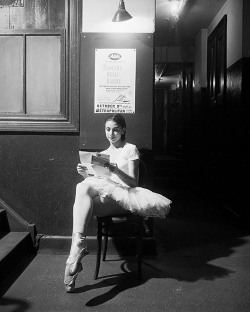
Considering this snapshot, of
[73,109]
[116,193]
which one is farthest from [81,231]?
[73,109]

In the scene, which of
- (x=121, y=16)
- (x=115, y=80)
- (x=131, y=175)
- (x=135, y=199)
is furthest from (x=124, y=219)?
(x=121, y=16)

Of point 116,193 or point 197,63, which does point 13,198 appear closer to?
point 116,193

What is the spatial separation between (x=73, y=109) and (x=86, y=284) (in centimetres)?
167

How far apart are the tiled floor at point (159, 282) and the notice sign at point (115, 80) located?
1484 mm

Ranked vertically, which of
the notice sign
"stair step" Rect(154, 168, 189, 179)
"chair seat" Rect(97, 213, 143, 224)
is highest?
the notice sign

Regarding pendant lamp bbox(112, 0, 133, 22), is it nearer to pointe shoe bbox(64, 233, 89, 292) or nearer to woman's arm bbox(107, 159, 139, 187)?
woman's arm bbox(107, 159, 139, 187)

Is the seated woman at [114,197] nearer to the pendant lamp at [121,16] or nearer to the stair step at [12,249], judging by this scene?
the stair step at [12,249]

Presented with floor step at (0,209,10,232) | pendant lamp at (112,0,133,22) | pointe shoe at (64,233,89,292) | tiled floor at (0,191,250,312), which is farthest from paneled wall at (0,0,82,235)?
pointe shoe at (64,233,89,292)

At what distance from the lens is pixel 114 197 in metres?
2.91

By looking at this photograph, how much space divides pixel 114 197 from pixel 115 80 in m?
1.25

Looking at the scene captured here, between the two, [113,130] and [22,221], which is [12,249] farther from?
[113,130]

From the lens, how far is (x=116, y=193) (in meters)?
2.92

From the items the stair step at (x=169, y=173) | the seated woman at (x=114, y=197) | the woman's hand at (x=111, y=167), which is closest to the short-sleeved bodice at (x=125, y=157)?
the seated woman at (x=114, y=197)

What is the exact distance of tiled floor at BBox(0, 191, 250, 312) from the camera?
8.14 feet
